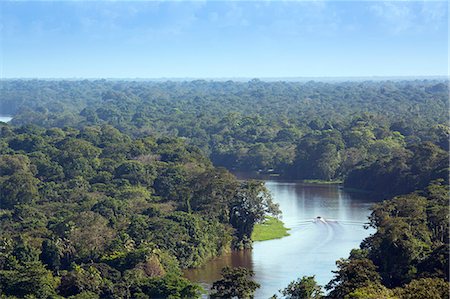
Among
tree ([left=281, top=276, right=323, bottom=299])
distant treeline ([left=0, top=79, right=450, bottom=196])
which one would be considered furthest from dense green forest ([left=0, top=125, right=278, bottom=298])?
distant treeline ([left=0, top=79, right=450, bottom=196])

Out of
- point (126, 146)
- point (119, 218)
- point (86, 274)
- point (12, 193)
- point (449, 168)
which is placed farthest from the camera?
point (126, 146)

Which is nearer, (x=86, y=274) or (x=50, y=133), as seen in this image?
(x=86, y=274)

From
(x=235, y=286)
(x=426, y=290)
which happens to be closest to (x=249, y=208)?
(x=235, y=286)

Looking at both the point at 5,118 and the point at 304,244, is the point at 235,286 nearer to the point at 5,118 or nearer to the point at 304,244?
the point at 304,244

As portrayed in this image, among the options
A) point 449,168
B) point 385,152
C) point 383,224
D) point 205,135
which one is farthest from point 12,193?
point 205,135

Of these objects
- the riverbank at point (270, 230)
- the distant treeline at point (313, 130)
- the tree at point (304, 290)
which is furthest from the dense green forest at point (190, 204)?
the riverbank at point (270, 230)

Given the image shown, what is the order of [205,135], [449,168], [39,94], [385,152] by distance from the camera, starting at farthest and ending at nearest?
[39,94]
[205,135]
[385,152]
[449,168]

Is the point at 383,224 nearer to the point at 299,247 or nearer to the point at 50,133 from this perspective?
the point at 299,247
